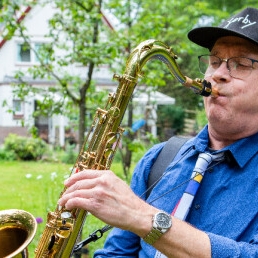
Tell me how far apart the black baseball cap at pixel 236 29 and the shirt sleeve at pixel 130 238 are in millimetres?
649

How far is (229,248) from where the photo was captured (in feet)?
6.13

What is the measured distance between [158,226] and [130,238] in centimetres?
80

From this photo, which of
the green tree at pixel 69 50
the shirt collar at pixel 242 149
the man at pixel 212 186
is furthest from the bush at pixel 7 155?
the shirt collar at pixel 242 149

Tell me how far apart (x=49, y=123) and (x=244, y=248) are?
20.4 metres

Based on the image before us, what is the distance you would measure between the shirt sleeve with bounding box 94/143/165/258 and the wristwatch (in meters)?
0.74

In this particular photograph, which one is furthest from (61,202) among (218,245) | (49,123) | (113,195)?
(49,123)

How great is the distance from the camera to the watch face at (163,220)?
5.78ft

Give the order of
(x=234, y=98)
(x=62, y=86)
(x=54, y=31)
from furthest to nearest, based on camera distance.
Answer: (x=54, y=31) → (x=62, y=86) → (x=234, y=98)

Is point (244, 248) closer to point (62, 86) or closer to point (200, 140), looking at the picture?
point (200, 140)

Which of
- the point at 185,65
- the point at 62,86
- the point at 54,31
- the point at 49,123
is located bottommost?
the point at 49,123

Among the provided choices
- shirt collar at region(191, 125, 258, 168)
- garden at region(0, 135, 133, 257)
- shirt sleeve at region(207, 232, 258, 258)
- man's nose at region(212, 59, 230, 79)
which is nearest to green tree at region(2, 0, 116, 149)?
garden at region(0, 135, 133, 257)

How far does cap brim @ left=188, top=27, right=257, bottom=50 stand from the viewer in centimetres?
236

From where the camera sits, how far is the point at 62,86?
573cm

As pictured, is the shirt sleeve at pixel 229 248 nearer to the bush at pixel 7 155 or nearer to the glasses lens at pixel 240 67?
the glasses lens at pixel 240 67
